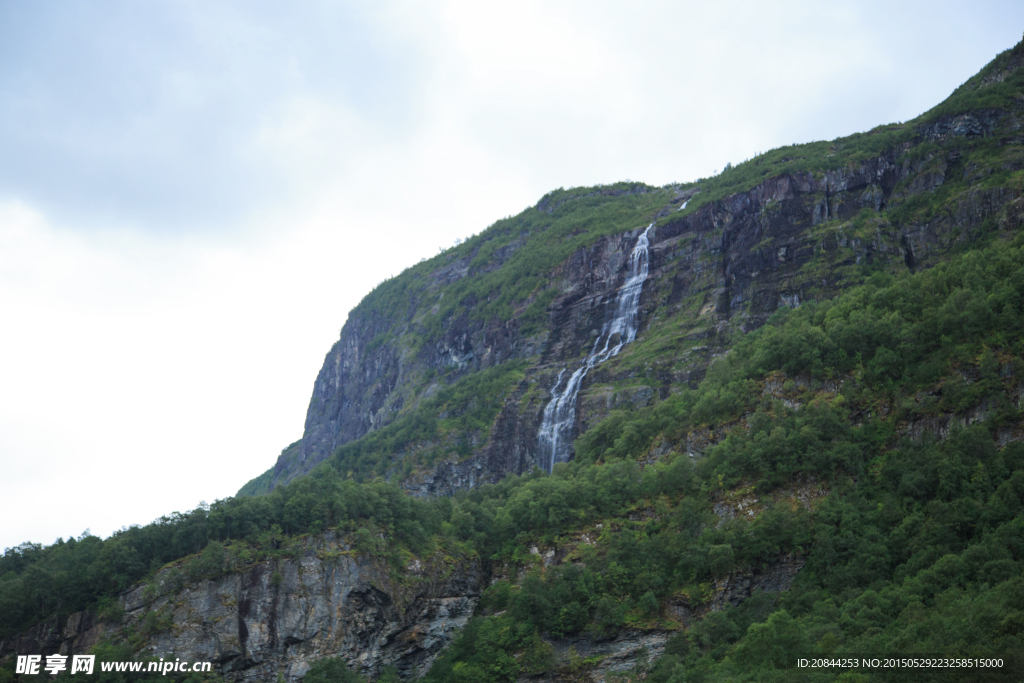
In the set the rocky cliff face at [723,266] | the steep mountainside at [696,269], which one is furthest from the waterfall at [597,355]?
the rocky cliff face at [723,266]

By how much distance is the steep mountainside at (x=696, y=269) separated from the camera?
91.5 m

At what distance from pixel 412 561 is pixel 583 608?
15.5 meters

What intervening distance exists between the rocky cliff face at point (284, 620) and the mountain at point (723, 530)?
16 centimetres

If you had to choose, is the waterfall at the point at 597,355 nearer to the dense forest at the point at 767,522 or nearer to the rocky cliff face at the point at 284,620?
the dense forest at the point at 767,522

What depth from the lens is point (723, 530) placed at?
59.0m

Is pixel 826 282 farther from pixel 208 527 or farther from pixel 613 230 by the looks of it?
pixel 208 527

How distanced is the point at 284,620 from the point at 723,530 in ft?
113

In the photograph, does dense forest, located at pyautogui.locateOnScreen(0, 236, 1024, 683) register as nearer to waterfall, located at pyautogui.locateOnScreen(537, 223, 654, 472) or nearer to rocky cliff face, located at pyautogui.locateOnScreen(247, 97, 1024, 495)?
rocky cliff face, located at pyautogui.locateOnScreen(247, 97, 1024, 495)

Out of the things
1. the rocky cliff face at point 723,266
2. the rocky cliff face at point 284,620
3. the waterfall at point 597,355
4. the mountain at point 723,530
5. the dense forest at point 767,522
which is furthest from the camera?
the waterfall at point 597,355

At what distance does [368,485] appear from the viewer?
70250 millimetres

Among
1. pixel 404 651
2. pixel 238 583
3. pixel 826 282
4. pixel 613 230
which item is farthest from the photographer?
pixel 613 230

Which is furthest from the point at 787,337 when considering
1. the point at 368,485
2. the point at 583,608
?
the point at 368,485

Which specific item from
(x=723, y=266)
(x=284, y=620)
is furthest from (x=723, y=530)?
(x=723, y=266)

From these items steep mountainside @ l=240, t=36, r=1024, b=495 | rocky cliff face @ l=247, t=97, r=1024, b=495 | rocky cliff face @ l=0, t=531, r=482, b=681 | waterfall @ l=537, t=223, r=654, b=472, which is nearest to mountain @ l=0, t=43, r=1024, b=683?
rocky cliff face @ l=0, t=531, r=482, b=681
